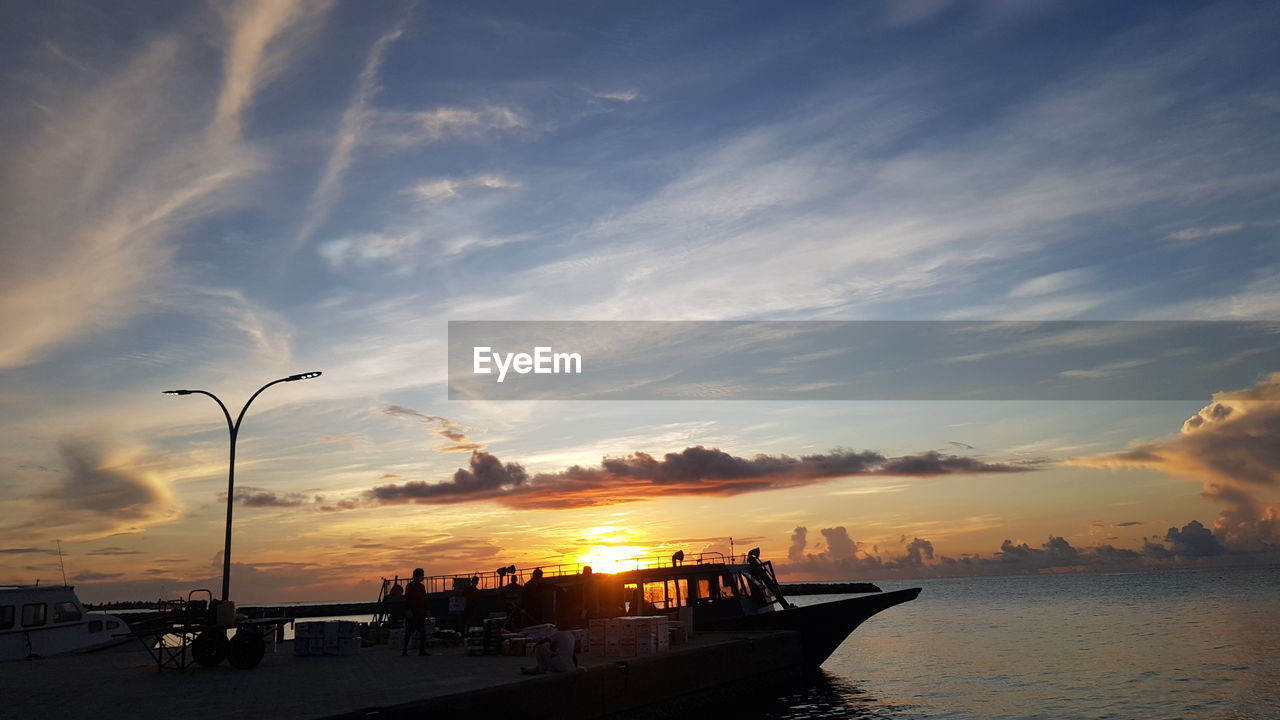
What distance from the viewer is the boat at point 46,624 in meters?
30.8

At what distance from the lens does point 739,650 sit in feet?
87.9

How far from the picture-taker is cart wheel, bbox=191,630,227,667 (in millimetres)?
20594

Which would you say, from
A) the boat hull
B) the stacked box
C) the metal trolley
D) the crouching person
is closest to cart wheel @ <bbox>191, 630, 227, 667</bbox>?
the metal trolley

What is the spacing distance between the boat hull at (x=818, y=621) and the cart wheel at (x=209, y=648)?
18391mm

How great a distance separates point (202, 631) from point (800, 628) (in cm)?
2168

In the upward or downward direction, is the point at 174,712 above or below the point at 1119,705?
above

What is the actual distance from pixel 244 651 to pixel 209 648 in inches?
41.5

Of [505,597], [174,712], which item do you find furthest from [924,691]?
[174,712]

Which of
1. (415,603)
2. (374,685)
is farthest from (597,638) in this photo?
(374,685)

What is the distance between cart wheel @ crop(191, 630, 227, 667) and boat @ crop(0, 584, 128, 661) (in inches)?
597

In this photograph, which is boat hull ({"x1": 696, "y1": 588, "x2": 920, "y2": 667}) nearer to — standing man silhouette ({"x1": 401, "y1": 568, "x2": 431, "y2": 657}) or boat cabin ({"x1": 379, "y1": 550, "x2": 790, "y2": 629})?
boat cabin ({"x1": 379, "y1": 550, "x2": 790, "y2": 629})

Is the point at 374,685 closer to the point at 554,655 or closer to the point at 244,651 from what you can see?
the point at 554,655

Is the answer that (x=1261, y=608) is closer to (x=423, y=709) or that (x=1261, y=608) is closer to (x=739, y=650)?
(x=739, y=650)

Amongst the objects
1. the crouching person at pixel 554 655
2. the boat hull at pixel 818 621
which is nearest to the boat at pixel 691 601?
the boat hull at pixel 818 621
